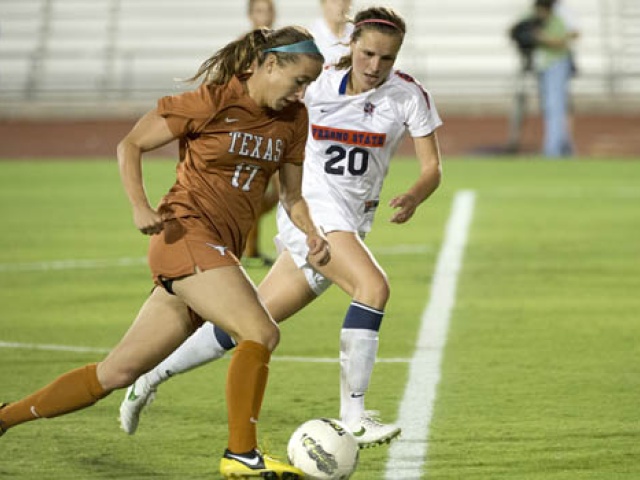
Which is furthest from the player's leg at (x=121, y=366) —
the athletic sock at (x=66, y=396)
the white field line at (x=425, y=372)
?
the white field line at (x=425, y=372)

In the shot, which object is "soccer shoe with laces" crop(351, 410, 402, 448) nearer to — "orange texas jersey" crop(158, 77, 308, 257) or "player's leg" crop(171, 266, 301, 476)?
"player's leg" crop(171, 266, 301, 476)

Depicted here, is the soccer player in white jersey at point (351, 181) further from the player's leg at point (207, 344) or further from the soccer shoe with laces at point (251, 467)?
Result: the soccer shoe with laces at point (251, 467)

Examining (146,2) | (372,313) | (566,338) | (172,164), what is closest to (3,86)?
(146,2)

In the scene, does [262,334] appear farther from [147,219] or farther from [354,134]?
[354,134]

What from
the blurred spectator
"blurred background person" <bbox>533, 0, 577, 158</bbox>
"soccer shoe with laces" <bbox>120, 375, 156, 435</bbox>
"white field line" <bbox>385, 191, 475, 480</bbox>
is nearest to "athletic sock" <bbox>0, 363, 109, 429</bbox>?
"soccer shoe with laces" <bbox>120, 375, 156, 435</bbox>

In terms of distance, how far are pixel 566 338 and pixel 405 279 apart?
2873 mm

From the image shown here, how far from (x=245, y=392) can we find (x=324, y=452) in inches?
16.8

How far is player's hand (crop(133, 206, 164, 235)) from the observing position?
5.86m

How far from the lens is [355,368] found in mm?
6789

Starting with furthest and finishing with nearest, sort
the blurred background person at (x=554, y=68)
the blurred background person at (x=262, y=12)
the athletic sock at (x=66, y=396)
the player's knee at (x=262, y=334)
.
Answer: the blurred background person at (x=554, y=68), the blurred background person at (x=262, y=12), the athletic sock at (x=66, y=396), the player's knee at (x=262, y=334)

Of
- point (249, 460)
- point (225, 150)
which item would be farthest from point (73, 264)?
point (249, 460)

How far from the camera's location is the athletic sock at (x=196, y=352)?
7.03 m

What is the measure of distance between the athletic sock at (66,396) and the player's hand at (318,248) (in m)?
1.05

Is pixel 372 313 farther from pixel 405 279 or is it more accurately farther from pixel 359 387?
pixel 405 279
